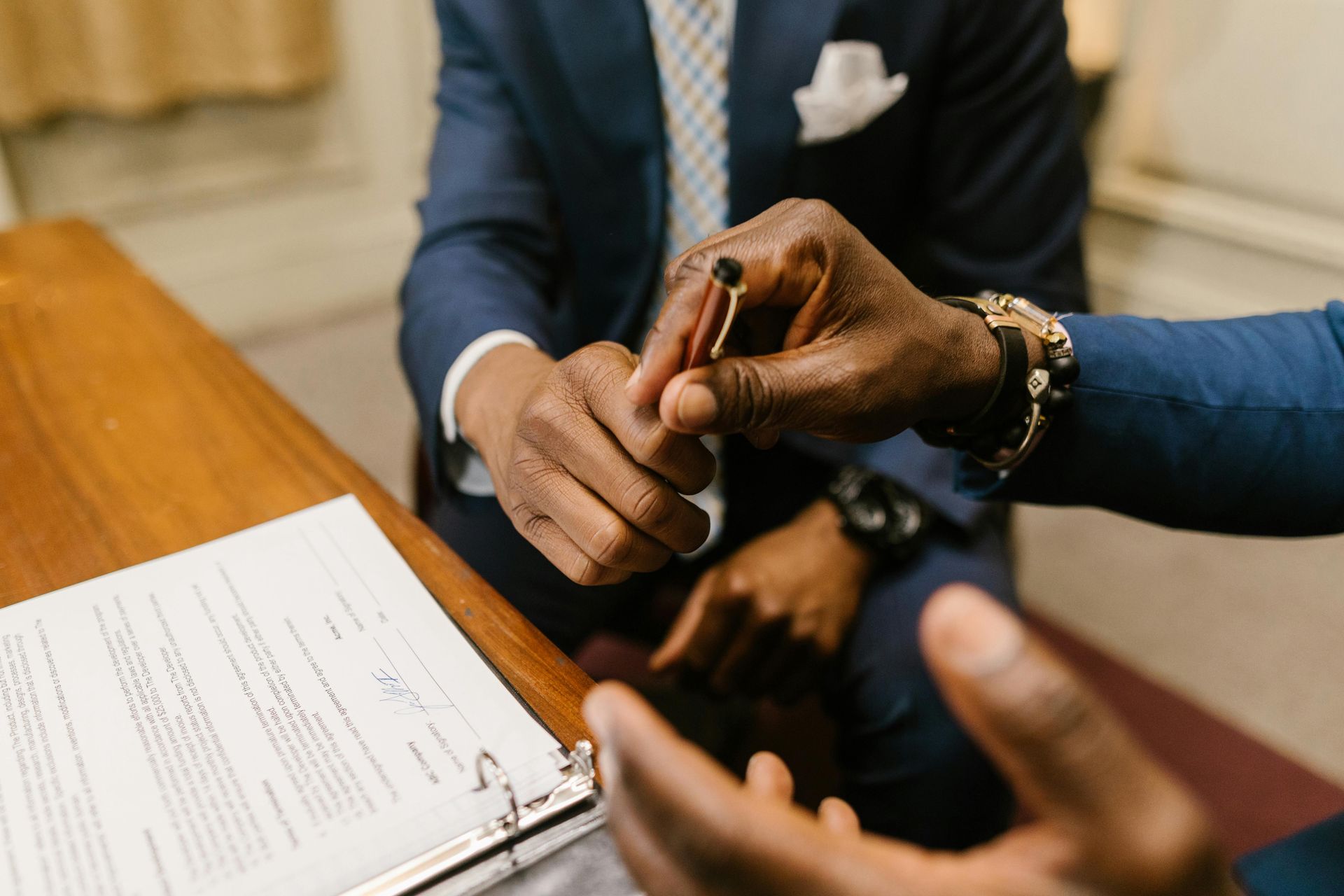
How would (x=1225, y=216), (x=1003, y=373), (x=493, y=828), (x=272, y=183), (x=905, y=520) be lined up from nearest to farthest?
(x=493, y=828) → (x=1003, y=373) → (x=905, y=520) → (x=1225, y=216) → (x=272, y=183)

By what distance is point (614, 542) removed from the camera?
21.8 inches

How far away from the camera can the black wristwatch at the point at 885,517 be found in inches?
34.2

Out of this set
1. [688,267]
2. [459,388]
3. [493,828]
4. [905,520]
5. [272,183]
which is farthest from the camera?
[272,183]

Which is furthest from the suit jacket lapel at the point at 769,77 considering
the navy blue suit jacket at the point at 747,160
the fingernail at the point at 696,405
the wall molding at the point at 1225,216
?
the wall molding at the point at 1225,216

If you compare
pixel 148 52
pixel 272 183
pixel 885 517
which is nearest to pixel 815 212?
pixel 885 517

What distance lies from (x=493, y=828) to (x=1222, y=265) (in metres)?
1.94

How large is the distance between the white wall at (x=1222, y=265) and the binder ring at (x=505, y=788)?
132cm

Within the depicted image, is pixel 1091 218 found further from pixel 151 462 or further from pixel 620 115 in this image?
pixel 151 462

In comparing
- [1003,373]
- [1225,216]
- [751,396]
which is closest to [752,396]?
[751,396]

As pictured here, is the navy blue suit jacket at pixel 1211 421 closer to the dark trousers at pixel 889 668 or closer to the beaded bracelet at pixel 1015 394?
the beaded bracelet at pixel 1015 394

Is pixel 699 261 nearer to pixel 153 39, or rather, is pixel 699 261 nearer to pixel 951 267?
pixel 951 267

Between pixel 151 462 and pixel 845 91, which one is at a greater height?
pixel 845 91

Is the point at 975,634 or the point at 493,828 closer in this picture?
the point at 975,634

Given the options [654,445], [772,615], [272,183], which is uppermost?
[654,445]
